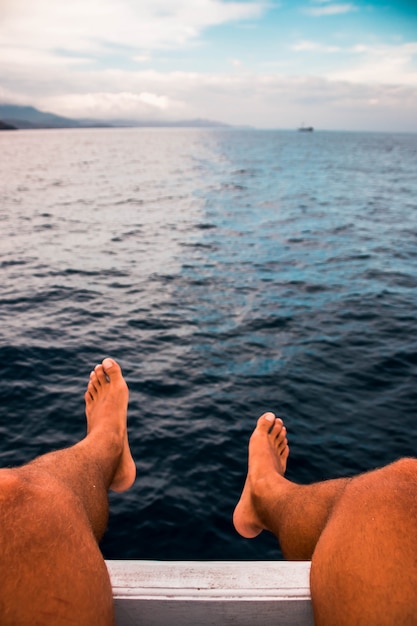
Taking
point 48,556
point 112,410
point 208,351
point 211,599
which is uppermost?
point 48,556

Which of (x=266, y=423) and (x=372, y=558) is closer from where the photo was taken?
(x=372, y=558)

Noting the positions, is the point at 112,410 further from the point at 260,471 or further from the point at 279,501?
the point at 279,501

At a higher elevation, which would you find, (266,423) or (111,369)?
(111,369)

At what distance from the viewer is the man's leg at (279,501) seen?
182 cm

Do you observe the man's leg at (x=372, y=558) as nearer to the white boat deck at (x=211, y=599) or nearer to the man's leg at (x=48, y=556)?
the white boat deck at (x=211, y=599)

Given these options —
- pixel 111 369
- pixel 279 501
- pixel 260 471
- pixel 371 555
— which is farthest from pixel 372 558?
pixel 111 369

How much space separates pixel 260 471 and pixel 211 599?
1.46m

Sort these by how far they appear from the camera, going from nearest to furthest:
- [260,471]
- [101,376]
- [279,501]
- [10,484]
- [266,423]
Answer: [10,484] → [279,501] → [260,471] → [266,423] → [101,376]

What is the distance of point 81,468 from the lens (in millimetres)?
1940

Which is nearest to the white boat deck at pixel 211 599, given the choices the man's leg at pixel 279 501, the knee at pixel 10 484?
the man's leg at pixel 279 501

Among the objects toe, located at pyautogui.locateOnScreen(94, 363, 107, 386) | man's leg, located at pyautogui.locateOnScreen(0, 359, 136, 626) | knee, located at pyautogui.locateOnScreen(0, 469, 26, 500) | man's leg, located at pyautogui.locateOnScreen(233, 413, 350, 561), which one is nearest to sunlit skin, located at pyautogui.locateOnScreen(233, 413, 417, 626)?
man's leg, located at pyautogui.locateOnScreen(233, 413, 350, 561)

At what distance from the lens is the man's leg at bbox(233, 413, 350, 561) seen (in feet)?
5.96

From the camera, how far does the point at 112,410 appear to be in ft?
10.5

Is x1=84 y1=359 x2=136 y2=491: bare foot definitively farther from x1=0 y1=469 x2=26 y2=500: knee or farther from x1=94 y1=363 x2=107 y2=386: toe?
x1=0 y1=469 x2=26 y2=500: knee
